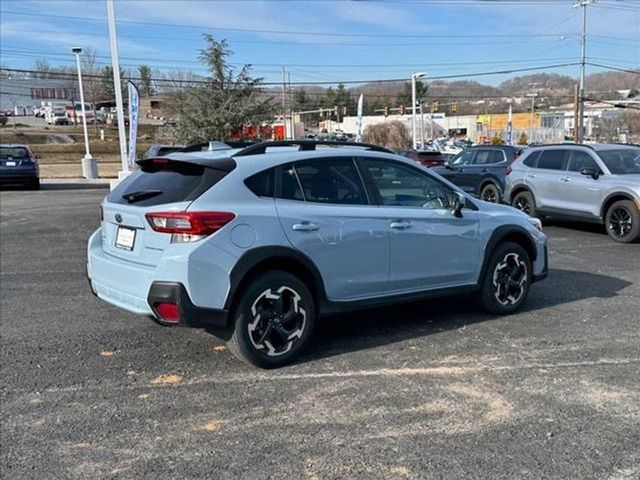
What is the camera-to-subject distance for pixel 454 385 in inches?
173

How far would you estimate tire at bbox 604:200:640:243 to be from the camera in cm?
1046

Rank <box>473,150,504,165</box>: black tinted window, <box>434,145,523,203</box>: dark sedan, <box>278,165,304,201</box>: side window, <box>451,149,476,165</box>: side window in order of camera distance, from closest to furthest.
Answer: <box>278,165,304,201</box>: side window → <box>434,145,523,203</box>: dark sedan → <box>473,150,504,165</box>: black tinted window → <box>451,149,476,165</box>: side window

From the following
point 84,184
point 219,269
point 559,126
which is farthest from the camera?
point 559,126

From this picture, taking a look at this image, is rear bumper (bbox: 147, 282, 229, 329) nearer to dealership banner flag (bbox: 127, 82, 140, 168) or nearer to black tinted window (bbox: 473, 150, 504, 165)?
black tinted window (bbox: 473, 150, 504, 165)

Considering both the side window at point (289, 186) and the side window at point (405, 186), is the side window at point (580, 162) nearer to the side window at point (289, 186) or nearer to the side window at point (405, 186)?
the side window at point (405, 186)

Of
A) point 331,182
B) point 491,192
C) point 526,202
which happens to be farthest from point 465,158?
point 331,182

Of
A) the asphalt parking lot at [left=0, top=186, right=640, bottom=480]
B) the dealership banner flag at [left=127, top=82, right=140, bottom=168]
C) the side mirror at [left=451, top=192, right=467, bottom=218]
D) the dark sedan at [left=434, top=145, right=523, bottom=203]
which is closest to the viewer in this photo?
the asphalt parking lot at [left=0, top=186, right=640, bottom=480]

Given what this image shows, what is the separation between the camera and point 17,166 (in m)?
21.2

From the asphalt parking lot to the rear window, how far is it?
1.29 metres

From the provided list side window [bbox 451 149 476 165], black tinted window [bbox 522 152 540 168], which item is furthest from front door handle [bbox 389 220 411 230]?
side window [bbox 451 149 476 165]

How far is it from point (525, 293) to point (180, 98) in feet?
95.5

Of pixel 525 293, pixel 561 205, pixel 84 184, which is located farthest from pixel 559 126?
pixel 525 293

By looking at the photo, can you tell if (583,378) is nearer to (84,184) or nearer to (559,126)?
(84,184)

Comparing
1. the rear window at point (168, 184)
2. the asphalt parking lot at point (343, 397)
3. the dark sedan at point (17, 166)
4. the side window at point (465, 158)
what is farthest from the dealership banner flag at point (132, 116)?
the rear window at point (168, 184)
